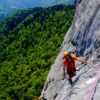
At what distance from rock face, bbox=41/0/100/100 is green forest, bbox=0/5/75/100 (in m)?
18.4

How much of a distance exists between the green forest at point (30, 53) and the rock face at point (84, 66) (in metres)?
18.4

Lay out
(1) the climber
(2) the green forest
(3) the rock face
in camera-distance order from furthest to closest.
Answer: (2) the green forest → (1) the climber → (3) the rock face

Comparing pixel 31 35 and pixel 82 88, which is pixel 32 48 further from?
pixel 82 88

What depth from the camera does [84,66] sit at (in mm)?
21547

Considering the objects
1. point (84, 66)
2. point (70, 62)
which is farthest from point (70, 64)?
point (84, 66)

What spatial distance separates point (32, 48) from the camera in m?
96.2

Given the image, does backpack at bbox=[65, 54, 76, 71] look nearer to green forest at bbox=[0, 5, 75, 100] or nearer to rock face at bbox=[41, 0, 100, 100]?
rock face at bbox=[41, 0, 100, 100]

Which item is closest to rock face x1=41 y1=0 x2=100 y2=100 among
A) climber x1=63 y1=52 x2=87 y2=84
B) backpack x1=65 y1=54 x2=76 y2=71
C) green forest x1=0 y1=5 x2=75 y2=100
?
climber x1=63 y1=52 x2=87 y2=84

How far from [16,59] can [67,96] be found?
7358cm

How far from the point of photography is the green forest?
63206 mm

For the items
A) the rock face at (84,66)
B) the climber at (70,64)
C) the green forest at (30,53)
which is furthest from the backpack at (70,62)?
the green forest at (30,53)

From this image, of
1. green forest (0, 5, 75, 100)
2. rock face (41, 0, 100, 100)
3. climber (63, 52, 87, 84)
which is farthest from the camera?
green forest (0, 5, 75, 100)

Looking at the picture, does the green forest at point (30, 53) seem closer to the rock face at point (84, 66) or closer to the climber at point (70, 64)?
the rock face at point (84, 66)

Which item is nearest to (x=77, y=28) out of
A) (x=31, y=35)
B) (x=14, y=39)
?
(x=31, y=35)
